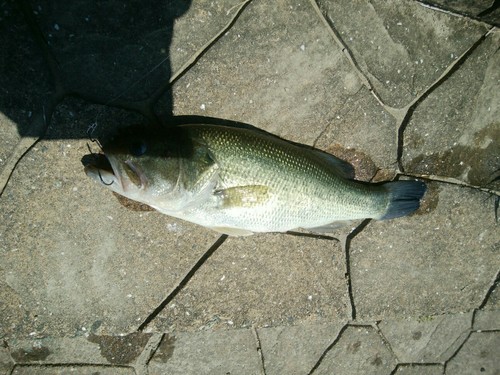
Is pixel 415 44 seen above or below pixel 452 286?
above

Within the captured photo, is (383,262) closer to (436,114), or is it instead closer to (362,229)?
(362,229)

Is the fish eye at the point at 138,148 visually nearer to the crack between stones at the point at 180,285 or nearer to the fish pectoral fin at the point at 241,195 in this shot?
the fish pectoral fin at the point at 241,195

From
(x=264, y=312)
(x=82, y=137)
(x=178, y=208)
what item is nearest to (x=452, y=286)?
(x=264, y=312)

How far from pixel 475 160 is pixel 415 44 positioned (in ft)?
4.14

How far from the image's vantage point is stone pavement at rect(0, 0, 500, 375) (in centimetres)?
259

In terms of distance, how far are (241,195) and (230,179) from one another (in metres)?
0.14

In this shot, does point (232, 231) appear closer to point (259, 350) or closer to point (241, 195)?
point (241, 195)

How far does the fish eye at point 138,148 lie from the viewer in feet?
7.47

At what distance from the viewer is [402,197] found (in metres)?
3.00

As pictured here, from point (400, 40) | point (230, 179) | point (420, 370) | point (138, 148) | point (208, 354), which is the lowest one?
point (420, 370)

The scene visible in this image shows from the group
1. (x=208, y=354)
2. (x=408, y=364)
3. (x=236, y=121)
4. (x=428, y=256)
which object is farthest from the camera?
(x=408, y=364)

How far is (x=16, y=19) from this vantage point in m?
2.39

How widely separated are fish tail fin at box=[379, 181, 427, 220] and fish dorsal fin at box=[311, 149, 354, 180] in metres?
0.36

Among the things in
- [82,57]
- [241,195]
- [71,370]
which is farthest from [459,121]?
[71,370]
